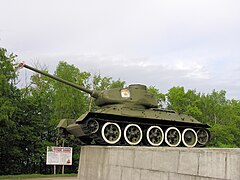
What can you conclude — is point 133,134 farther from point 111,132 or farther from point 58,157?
point 58,157

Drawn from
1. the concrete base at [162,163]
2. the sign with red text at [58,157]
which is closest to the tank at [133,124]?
the concrete base at [162,163]

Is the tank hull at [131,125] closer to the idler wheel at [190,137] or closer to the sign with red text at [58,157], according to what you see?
the idler wheel at [190,137]

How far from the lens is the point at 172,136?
44.4 ft

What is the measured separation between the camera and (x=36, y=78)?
39.1 metres

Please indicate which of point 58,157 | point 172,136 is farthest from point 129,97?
point 58,157

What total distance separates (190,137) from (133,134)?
2774 mm

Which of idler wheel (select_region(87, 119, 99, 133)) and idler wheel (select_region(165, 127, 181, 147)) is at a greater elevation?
idler wheel (select_region(87, 119, 99, 133))

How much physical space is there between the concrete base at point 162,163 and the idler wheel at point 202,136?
5.00 meters

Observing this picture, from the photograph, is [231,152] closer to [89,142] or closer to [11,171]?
[89,142]

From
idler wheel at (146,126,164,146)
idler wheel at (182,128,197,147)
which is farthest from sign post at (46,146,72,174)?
idler wheel at (146,126,164,146)

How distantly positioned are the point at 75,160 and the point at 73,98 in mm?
6638

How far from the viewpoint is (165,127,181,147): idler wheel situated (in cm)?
1340

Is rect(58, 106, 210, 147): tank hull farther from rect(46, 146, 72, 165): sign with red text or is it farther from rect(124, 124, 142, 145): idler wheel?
rect(46, 146, 72, 165): sign with red text

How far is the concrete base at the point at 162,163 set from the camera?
611cm
